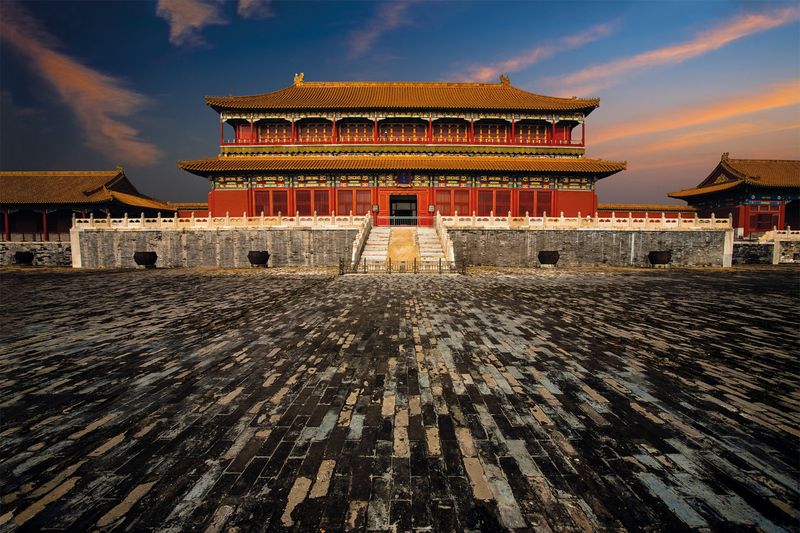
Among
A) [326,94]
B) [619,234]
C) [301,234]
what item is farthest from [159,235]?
[619,234]

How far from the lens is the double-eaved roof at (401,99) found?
2823 centimetres

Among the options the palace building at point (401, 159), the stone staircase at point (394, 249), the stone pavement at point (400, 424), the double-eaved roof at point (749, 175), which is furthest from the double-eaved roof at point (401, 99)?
the stone pavement at point (400, 424)

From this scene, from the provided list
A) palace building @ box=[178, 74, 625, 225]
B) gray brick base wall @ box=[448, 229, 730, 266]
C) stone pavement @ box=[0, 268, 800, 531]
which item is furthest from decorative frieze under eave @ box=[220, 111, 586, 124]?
stone pavement @ box=[0, 268, 800, 531]

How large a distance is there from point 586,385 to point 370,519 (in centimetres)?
327

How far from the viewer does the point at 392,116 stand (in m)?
28.5

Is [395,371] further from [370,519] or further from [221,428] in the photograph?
[370,519]

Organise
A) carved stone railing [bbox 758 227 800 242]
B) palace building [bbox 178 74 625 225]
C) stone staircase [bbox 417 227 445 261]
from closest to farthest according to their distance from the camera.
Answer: stone staircase [bbox 417 227 445 261]
carved stone railing [bbox 758 227 800 242]
palace building [bbox 178 74 625 225]

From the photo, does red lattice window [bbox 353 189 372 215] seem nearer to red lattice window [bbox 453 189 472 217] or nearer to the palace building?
the palace building

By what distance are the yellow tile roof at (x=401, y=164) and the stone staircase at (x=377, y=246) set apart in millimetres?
6657

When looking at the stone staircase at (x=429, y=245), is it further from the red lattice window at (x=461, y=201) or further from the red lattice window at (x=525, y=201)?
the red lattice window at (x=525, y=201)

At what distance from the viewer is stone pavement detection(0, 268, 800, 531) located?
7.47ft

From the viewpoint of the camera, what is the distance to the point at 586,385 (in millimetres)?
4207

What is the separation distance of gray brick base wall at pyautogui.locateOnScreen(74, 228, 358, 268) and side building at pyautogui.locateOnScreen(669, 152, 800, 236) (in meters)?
34.2

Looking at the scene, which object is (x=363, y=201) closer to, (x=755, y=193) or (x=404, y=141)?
(x=404, y=141)
